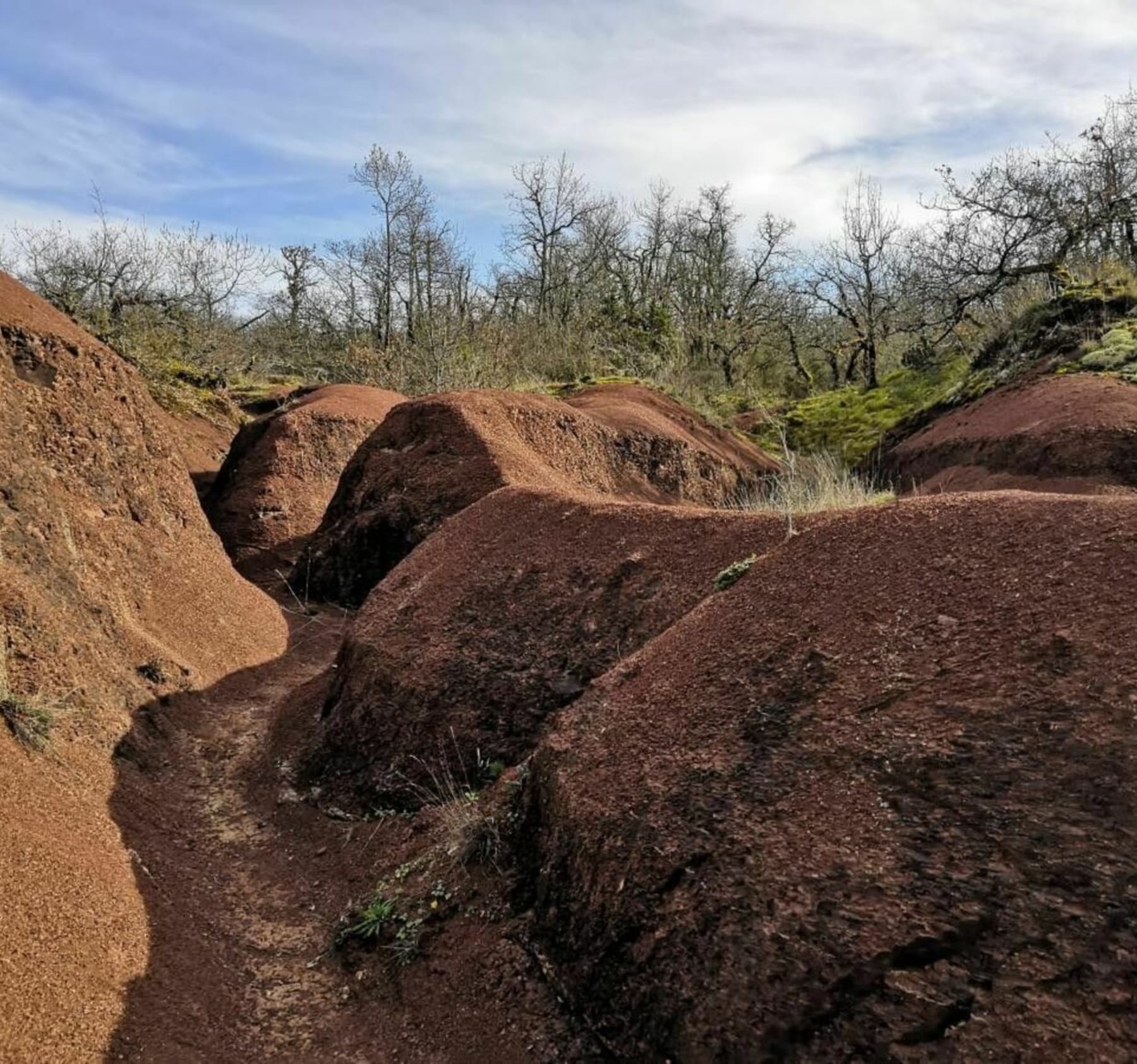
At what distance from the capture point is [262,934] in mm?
4641

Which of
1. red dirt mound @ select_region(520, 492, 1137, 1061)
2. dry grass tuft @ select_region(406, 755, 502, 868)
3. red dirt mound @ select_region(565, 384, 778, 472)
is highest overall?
red dirt mound @ select_region(565, 384, 778, 472)

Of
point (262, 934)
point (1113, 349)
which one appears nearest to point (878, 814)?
point (262, 934)

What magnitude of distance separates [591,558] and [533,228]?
3335 cm

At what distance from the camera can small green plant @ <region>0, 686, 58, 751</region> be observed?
4746 millimetres

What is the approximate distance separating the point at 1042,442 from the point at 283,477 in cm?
1177

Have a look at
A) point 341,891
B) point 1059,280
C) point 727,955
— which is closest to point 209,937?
point 341,891

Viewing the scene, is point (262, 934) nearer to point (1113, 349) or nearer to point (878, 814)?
point (878, 814)

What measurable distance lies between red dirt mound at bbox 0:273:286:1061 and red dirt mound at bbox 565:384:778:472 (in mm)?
6997

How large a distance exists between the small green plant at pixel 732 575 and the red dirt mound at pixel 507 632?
27 cm

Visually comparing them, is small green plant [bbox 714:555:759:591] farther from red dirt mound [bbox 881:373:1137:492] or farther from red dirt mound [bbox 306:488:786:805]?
red dirt mound [bbox 881:373:1137:492]

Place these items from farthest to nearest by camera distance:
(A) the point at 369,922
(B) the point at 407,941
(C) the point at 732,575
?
(C) the point at 732,575 → (A) the point at 369,922 → (B) the point at 407,941

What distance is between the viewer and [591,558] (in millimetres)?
6086

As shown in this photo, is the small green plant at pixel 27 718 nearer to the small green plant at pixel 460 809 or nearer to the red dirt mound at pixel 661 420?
the small green plant at pixel 460 809

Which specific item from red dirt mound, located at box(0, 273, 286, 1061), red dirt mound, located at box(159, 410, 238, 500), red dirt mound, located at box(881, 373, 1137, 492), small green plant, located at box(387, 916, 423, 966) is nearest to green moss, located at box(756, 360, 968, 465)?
red dirt mound, located at box(881, 373, 1137, 492)
